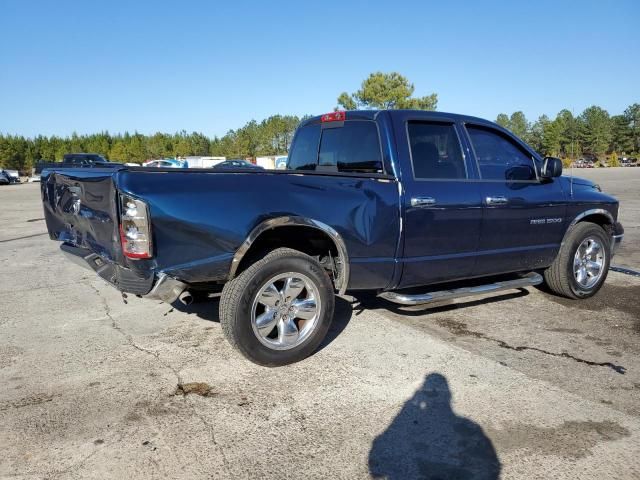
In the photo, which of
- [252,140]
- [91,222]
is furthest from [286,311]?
[252,140]

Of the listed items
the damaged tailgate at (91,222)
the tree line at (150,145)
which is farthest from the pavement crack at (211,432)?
the tree line at (150,145)

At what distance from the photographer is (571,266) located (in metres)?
5.14

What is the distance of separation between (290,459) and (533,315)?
3240 millimetres

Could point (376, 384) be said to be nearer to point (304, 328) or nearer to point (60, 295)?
point (304, 328)

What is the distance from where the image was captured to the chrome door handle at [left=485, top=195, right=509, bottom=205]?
4.38 meters

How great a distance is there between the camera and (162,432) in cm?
270

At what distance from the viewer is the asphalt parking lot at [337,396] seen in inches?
96.3

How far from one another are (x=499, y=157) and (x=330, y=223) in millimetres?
2100

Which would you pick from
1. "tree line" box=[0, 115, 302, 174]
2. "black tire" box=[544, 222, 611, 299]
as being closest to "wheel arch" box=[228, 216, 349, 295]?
"black tire" box=[544, 222, 611, 299]

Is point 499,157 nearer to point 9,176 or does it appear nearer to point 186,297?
point 186,297

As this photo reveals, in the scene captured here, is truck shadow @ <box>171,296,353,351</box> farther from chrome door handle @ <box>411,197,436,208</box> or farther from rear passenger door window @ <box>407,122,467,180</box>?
rear passenger door window @ <box>407,122,467,180</box>

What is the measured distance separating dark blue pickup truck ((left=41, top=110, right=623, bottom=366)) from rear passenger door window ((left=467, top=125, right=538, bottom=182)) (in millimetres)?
15

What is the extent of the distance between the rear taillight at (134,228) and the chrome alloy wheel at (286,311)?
2.75 ft

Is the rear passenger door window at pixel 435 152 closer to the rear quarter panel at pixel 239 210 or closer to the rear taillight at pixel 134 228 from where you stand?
the rear quarter panel at pixel 239 210
